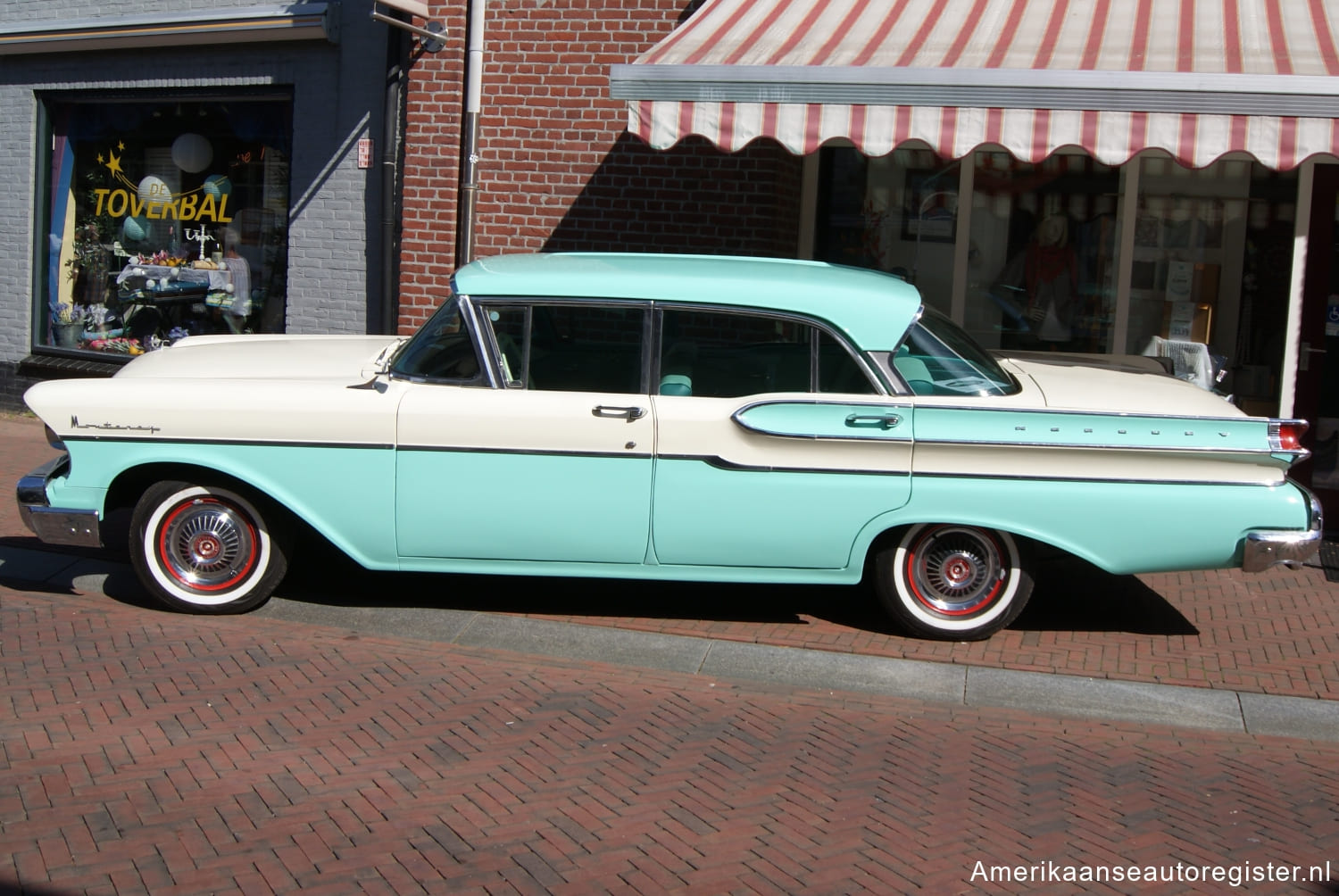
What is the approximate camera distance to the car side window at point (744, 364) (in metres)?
6.12

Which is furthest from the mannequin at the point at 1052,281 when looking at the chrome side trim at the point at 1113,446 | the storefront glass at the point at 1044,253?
the chrome side trim at the point at 1113,446

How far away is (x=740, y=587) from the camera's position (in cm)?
732

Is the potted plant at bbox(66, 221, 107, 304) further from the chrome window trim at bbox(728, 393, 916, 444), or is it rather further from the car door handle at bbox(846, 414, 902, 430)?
the car door handle at bbox(846, 414, 902, 430)

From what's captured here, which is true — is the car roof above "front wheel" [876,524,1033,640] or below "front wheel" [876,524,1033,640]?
above

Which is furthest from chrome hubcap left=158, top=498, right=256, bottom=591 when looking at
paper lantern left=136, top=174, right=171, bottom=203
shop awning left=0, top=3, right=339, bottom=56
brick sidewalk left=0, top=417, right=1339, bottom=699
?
paper lantern left=136, top=174, right=171, bottom=203

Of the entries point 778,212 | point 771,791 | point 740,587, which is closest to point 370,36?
point 778,212

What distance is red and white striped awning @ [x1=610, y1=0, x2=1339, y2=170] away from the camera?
702 centimetres

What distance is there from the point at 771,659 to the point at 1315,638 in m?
2.85

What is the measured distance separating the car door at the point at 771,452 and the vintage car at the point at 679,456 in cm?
1

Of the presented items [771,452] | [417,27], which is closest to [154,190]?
[417,27]

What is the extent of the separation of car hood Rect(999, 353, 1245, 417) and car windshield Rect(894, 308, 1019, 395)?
0.64ft

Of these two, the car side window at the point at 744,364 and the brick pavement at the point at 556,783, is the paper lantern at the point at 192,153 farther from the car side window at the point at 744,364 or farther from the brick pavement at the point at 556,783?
the car side window at the point at 744,364

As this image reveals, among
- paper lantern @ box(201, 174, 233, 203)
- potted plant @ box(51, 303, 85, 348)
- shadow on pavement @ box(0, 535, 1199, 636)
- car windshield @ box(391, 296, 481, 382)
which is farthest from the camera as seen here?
potted plant @ box(51, 303, 85, 348)

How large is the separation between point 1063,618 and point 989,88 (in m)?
2.89
